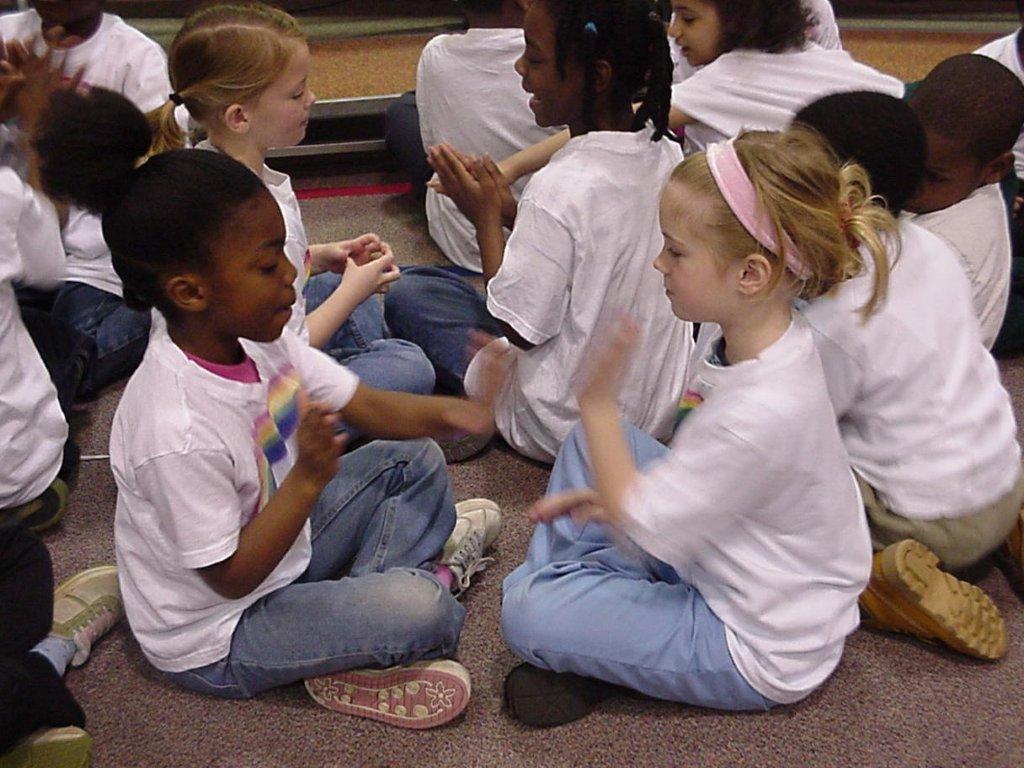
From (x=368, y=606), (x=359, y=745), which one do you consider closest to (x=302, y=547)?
(x=368, y=606)

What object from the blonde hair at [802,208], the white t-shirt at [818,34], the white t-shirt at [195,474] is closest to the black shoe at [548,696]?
the white t-shirt at [195,474]

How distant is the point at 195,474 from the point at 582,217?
2.20 ft

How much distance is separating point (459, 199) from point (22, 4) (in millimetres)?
1644

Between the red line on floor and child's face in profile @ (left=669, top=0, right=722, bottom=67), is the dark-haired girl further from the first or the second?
the red line on floor

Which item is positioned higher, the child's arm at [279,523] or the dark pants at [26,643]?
the child's arm at [279,523]

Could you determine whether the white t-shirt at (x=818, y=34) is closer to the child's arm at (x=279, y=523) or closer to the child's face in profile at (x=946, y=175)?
the child's face in profile at (x=946, y=175)

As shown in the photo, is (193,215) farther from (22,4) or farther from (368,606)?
(22,4)

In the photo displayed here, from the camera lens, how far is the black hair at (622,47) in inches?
55.1

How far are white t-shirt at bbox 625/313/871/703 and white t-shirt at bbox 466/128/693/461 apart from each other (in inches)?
13.5

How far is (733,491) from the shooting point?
40.3 inches

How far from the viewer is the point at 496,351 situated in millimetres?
1415

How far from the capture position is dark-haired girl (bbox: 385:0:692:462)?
1.43 metres

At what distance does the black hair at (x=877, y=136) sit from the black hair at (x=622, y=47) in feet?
0.77

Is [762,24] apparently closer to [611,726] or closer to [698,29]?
[698,29]
